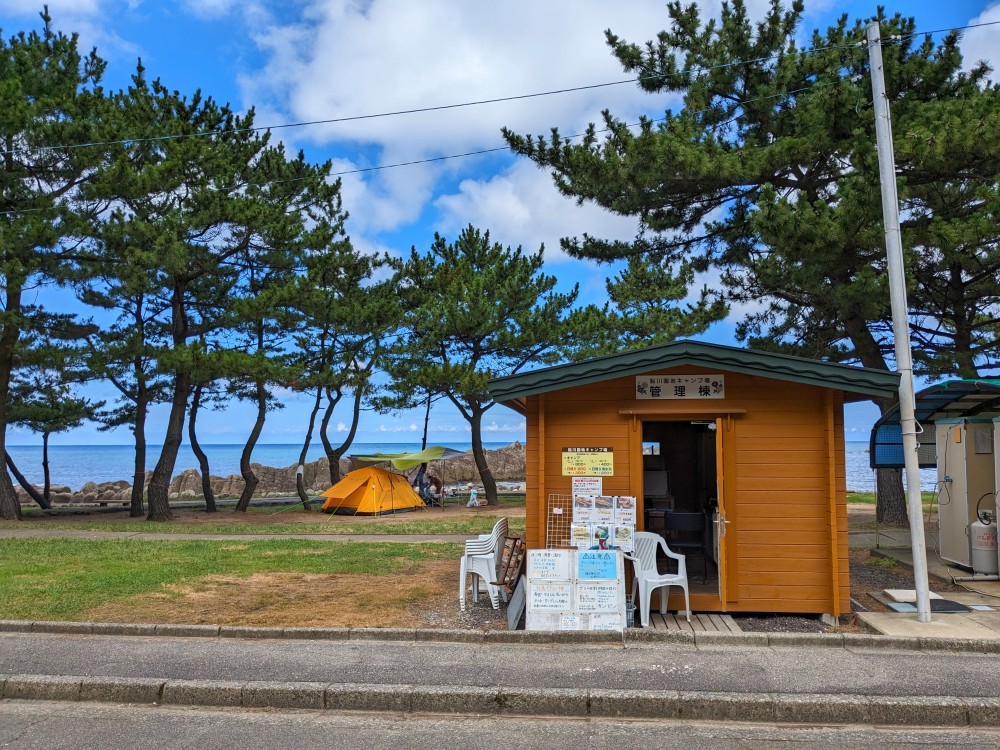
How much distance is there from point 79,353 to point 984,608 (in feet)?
62.6

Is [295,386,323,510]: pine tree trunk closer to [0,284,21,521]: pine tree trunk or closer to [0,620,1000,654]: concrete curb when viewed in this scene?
[0,284,21,521]: pine tree trunk

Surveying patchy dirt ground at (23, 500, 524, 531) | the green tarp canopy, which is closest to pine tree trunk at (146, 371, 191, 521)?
patchy dirt ground at (23, 500, 524, 531)

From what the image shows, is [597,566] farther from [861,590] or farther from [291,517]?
[291,517]

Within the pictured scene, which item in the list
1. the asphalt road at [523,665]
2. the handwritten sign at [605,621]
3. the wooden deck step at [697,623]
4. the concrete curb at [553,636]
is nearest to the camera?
the asphalt road at [523,665]

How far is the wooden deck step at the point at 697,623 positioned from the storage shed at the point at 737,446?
0.15 meters

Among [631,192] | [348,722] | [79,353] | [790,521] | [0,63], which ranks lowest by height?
[348,722]

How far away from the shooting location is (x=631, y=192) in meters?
14.3

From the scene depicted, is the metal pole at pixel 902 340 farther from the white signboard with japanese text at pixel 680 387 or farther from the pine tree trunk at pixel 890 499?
the pine tree trunk at pixel 890 499

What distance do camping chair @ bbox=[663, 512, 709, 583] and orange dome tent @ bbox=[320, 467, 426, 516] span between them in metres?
12.9

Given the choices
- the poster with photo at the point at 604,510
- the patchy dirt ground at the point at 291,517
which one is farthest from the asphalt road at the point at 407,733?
the patchy dirt ground at the point at 291,517

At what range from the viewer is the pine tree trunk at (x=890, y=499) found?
15.1 meters

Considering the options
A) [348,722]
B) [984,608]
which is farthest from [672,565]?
[348,722]

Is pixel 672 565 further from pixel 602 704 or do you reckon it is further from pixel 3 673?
pixel 3 673

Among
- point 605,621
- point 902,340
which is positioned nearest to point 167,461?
point 605,621
